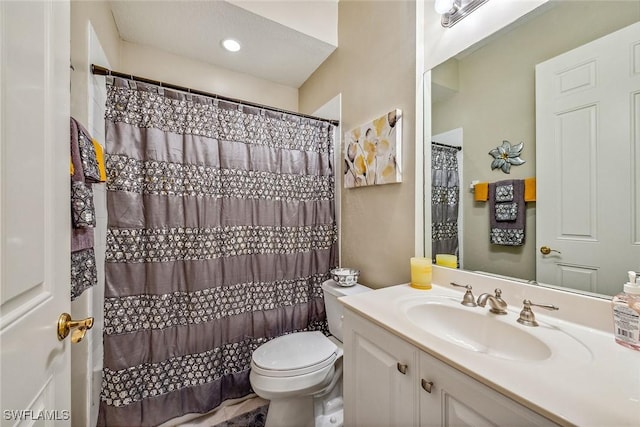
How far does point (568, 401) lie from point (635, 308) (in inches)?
15.8

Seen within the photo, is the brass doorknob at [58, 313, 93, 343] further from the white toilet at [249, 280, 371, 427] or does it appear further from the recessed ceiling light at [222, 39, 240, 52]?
the recessed ceiling light at [222, 39, 240, 52]

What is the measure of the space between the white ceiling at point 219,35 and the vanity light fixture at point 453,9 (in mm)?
932

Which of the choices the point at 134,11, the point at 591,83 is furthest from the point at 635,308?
the point at 134,11

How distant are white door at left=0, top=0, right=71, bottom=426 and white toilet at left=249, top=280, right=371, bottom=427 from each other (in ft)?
2.56

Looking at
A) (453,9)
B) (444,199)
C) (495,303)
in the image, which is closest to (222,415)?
(495,303)

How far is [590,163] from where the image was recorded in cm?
82

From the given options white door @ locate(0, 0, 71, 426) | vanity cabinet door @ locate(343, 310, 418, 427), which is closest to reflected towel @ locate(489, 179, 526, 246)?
vanity cabinet door @ locate(343, 310, 418, 427)

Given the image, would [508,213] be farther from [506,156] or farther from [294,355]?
[294,355]

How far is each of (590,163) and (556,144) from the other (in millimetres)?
118

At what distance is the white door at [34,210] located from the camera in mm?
417

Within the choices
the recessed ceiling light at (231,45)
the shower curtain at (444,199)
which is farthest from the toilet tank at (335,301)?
the recessed ceiling light at (231,45)

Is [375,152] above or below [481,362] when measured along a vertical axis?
→ above

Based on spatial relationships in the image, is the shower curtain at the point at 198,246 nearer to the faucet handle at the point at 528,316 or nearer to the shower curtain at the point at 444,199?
the shower curtain at the point at 444,199

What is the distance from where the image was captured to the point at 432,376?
691mm
